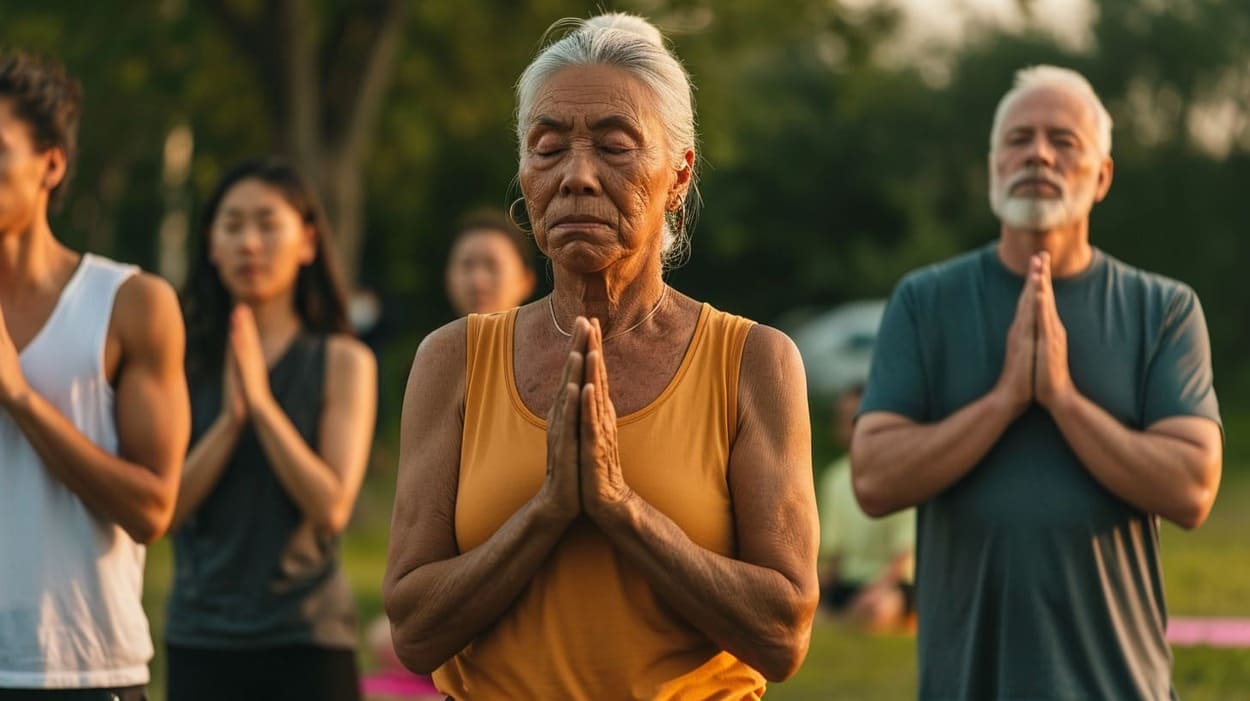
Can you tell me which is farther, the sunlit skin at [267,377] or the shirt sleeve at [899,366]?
the sunlit skin at [267,377]

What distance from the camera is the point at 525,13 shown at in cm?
2067

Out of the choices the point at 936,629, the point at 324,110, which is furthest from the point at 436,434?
the point at 324,110

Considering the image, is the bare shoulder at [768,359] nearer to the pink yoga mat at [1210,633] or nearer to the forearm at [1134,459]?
the forearm at [1134,459]

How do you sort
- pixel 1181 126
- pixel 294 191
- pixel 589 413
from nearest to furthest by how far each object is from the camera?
pixel 589 413 < pixel 294 191 < pixel 1181 126

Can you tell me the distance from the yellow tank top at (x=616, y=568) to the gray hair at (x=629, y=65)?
16.3 inches

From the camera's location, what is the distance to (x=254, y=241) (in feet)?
20.3

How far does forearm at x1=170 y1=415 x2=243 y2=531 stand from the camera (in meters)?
5.87

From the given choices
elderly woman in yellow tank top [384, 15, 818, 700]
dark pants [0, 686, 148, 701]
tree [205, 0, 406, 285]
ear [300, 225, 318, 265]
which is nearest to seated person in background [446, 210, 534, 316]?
ear [300, 225, 318, 265]

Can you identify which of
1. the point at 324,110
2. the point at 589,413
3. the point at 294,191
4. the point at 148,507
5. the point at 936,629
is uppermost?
the point at 324,110

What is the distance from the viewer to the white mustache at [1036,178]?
5.19 meters

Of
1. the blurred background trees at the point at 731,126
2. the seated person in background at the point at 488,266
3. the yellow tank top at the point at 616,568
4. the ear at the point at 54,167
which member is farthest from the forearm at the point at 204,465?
the blurred background trees at the point at 731,126

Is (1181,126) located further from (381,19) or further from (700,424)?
(700,424)

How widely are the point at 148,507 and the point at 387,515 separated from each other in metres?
17.3

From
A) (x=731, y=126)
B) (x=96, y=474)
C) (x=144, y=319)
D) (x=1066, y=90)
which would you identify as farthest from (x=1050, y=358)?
(x=731, y=126)
